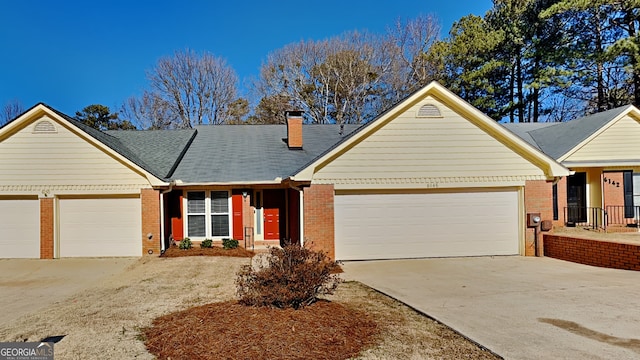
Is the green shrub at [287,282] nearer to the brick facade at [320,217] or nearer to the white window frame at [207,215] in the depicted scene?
Result: the brick facade at [320,217]

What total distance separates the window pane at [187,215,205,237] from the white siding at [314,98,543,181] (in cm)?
598

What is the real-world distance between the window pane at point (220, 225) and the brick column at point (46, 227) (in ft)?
16.9

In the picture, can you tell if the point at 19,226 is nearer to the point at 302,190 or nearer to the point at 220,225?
the point at 220,225

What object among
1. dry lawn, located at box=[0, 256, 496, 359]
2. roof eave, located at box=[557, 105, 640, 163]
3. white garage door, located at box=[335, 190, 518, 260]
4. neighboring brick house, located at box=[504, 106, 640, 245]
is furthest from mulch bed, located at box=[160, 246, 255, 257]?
roof eave, located at box=[557, 105, 640, 163]

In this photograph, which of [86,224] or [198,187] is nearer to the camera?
[86,224]

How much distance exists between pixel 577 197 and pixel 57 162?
62.6ft

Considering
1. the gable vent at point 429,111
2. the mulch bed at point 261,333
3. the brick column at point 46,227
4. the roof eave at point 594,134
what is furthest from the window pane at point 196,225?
the roof eave at point 594,134

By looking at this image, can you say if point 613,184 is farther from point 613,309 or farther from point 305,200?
point 305,200

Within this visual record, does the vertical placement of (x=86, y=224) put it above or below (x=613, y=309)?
above

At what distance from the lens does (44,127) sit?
13148mm

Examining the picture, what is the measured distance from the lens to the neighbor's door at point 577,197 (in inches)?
608

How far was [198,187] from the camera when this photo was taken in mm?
14305

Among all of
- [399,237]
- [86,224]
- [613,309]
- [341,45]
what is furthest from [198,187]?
[341,45]

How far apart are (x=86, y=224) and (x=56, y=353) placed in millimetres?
9624
